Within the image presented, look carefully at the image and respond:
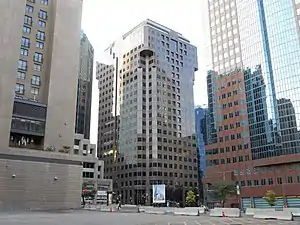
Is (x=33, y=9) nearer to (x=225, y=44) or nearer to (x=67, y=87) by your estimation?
(x=67, y=87)

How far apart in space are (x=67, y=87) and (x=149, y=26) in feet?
305

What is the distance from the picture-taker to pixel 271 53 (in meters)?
95.5

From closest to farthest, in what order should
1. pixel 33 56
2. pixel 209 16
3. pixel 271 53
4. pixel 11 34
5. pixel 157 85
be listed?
1. pixel 11 34
2. pixel 33 56
3. pixel 271 53
4. pixel 209 16
5. pixel 157 85

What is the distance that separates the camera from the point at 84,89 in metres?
152

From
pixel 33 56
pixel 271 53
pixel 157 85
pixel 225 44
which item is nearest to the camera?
pixel 33 56

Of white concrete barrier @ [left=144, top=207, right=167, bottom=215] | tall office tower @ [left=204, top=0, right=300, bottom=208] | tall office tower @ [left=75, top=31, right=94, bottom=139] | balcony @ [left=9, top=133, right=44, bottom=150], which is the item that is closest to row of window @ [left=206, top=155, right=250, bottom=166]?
tall office tower @ [left=204, top=0, right=300, bottom=208]

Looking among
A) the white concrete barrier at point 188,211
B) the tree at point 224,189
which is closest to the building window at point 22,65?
the white concrete barrier at point 188,211

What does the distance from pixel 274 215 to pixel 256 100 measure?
217 feet

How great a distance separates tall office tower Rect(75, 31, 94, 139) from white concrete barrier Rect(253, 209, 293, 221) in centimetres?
10969

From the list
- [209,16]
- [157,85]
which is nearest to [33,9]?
[209,16]

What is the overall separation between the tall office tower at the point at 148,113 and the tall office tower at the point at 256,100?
116 feet

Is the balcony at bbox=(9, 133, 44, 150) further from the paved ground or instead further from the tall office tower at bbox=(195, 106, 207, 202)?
the tall office tower at bbox=(195, 106, 207, 202)

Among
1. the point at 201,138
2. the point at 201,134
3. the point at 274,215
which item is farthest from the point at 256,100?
the point at 201,134

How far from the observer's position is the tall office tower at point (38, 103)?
5162 centimetres
